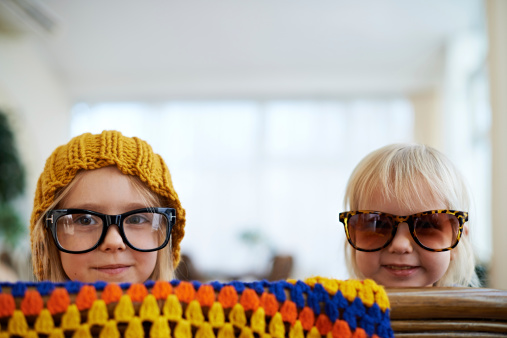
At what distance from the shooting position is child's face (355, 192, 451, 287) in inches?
34.4

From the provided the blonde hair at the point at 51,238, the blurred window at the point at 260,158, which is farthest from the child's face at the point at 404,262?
the blurred window at the point at 260,158

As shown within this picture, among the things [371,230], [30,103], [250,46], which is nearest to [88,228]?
[371,230]

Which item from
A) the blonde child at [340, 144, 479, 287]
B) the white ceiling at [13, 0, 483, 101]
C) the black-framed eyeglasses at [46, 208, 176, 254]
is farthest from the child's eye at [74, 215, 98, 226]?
the white ceiling at [13, 0, 483, 101]

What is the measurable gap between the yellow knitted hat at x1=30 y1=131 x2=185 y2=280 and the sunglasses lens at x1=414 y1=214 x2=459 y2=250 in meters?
0.46

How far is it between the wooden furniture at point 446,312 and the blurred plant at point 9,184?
5382mm

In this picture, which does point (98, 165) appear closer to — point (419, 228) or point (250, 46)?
point (419, 228)

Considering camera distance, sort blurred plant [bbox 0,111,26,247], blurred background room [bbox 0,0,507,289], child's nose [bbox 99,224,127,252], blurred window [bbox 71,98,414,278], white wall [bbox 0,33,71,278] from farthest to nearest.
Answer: blurred window [bbox 71,98,414,278] → white wall [bbox 0,33,71,278] → blurred background room [bbox 0,0,507,289] → blurred plant [bbox 0,111,26,247] → child's nose [bbox 99,224,127,252]

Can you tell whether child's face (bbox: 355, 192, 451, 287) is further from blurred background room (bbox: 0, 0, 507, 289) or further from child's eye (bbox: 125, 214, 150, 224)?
blurred background room (bbox: 0, 0, 507, 289)

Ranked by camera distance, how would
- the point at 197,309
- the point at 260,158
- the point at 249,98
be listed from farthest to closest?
the point at 249,98 < the point at 260,158 < the point at 197,309

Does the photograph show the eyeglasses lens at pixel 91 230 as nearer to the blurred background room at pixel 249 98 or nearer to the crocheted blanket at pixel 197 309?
the crocheted blanket at pixel 197 309

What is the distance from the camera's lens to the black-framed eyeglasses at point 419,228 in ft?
2.74

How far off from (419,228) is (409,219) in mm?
25

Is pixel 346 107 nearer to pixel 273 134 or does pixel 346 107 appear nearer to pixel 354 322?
pixel 273 134

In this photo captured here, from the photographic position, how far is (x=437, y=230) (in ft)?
2.77
